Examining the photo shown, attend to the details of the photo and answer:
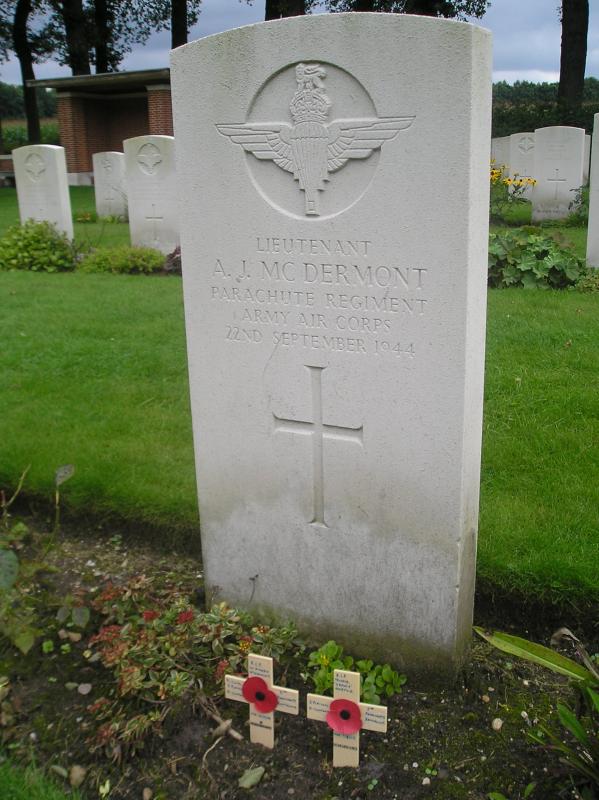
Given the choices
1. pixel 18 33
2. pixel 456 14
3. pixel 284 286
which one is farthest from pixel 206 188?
pixel 18 33

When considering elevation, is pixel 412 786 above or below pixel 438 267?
below

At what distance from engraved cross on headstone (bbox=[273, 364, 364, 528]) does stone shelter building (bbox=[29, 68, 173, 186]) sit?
22.5 metres

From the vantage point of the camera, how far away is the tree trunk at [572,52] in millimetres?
19781

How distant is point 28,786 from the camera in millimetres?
2410

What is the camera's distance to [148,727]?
8.57ft

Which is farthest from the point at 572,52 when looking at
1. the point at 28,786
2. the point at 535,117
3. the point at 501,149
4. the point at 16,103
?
the point at 16,103

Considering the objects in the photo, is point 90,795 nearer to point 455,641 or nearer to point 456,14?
point 455,641

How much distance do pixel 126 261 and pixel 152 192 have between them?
142 centimetres

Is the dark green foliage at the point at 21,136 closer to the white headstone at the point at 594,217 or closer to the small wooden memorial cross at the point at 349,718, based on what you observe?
the white headstone at the point at 594,217

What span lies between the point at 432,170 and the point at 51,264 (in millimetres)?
9062

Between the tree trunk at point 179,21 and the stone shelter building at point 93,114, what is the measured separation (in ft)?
11.6

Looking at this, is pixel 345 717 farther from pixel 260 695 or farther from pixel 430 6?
pixel 430 6

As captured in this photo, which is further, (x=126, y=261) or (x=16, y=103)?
(x=16, y=103)

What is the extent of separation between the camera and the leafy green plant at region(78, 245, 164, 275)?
10.1 meters
